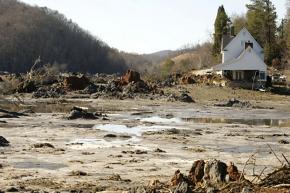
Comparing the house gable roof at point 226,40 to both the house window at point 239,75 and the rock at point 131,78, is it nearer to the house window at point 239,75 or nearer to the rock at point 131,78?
the house window at point 239,75

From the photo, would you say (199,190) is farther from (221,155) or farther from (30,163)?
(221,155)

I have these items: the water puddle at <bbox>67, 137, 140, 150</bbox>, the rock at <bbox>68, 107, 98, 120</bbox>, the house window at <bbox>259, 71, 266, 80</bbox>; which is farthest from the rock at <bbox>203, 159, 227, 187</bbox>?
the house window at <bbox>259, 71, 266, 80</bbox>

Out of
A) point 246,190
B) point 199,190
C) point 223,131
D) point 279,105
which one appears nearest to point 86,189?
point 199,190

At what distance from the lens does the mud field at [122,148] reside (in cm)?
1491

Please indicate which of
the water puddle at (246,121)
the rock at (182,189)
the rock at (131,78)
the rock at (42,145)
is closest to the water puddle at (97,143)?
the rock at (42,145)

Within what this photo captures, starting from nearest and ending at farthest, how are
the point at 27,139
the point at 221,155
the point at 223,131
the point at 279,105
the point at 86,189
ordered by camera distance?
the point at 86,189, the point at 221,155, the point at 27,139, the point at 223,131, the point at 279,105

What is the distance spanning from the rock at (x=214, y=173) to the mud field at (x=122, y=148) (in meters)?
0.75

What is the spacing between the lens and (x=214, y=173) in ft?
41.9

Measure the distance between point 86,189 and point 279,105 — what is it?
4101 cm

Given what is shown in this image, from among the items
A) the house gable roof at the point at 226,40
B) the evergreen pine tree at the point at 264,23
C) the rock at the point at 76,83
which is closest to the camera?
the rock at the point at 76,83

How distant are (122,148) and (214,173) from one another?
27.7 feet

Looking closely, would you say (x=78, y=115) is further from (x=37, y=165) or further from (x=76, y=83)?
(x=76, y=83)

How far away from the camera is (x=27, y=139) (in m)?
22.9

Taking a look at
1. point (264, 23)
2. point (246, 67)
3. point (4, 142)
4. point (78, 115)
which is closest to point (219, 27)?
point (264, 23)
